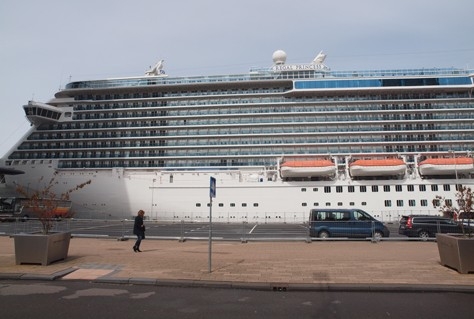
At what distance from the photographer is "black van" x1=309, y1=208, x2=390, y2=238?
675 inches

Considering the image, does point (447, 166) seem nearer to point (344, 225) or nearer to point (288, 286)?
point (344, 225)

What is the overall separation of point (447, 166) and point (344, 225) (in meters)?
22.3

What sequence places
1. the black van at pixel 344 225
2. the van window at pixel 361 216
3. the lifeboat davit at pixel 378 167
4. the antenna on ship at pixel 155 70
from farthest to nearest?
the antenna on ship at pixel 155 70, the lifeboat davit at pixel 378 167, the van window at pixel 361 216, the black van at pixel 344 225

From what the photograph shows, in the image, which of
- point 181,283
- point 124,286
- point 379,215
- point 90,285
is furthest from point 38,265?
point 379,215

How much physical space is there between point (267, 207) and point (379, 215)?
1120 cm

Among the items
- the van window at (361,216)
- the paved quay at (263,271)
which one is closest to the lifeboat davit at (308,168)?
the van window at (361,216)

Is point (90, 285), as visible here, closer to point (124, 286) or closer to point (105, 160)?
point (124, 286)

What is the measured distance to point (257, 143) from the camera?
127ft

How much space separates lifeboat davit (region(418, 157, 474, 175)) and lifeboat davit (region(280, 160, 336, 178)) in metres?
9.30

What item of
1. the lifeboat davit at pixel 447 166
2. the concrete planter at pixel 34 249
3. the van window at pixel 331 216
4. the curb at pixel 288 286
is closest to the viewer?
the curb at pixel 288 286

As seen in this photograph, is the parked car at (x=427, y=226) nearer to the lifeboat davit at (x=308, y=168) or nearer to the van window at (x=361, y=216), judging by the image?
the van window at (x=361, y=216)

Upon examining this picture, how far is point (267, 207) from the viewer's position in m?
34.5

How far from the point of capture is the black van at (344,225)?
1716cm

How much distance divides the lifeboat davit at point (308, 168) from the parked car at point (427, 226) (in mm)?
15993
